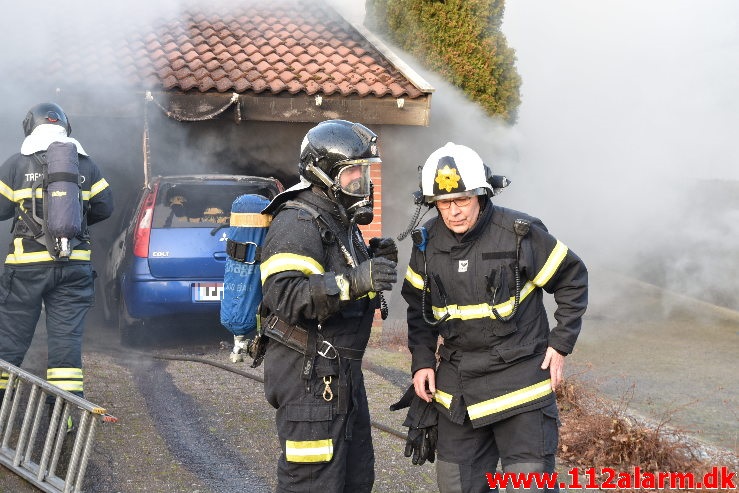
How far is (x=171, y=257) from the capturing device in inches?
288

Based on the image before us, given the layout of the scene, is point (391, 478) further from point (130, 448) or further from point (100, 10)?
point (100, 10)

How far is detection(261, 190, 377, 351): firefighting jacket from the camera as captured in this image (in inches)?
118

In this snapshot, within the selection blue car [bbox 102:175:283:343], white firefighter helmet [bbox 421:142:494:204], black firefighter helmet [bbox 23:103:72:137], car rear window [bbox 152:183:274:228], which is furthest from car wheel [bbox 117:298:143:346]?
white firefighter helmet [bbox 421:142:494:204]

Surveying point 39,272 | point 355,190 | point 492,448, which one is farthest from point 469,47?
point 492,448

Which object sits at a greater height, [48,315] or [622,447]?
[48,315]

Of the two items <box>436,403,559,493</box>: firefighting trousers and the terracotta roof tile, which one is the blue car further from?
<box>436,403,559,493</box>: firefighting trousers

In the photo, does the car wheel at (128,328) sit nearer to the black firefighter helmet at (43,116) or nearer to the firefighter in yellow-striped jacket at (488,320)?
the black firefighter helmet at (43,116)

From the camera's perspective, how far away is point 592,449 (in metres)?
4.71

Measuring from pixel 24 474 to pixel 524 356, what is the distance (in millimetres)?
2441

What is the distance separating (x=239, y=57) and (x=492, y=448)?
280 inches

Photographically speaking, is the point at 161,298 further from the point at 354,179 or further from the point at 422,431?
the point at 354,179

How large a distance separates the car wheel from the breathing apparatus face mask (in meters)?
4.67

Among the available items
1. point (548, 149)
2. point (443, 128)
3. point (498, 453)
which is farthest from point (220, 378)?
point (548, 149)

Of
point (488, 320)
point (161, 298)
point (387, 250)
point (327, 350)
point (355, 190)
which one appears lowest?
point (161, 298)
